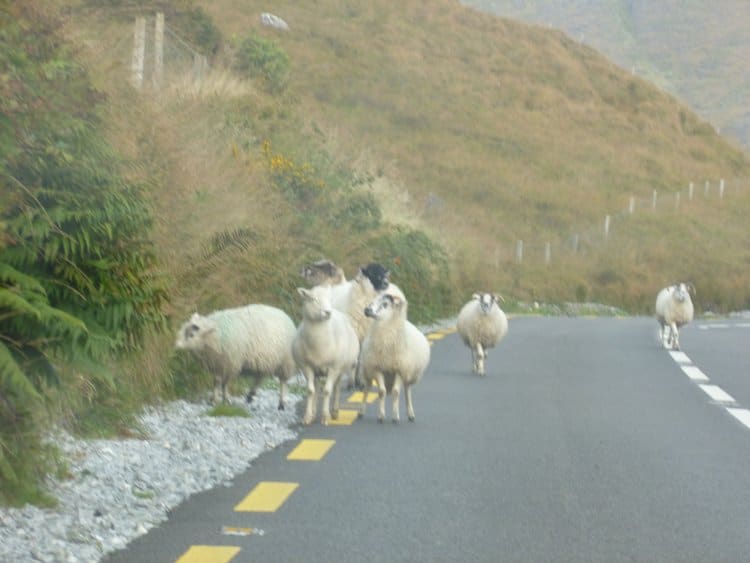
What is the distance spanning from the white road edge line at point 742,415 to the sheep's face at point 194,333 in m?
4.49

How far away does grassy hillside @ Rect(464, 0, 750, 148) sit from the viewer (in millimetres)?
155875

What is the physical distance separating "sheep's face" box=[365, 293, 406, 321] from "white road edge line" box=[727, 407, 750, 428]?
3065 millimetres

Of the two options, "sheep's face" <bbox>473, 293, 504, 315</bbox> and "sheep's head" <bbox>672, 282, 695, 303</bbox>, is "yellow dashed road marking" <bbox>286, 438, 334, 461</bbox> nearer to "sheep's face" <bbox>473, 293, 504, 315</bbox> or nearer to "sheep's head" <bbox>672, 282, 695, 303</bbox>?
"sheep's face" <bbox>473, 293, 504, 315</bbox>

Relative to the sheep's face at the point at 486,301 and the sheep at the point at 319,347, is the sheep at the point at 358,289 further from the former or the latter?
the sheep's face at the point at 486,301

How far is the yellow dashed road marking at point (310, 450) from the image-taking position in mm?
9594

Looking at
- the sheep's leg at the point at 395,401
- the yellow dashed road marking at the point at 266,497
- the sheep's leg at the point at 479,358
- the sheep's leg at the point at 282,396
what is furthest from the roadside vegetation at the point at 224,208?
the sheep's leg at the point at 479,358

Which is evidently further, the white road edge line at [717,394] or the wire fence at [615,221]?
the wire fence at [615,221]

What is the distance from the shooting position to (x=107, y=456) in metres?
8.92

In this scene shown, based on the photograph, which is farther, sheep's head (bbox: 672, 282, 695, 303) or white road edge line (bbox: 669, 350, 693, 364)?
sheep's head (bbox: 672, 282, 695, 303)

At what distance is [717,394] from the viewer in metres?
15.0

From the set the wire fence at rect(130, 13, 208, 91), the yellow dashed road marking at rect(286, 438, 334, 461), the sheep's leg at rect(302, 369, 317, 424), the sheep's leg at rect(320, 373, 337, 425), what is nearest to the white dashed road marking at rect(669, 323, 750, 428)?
the sheep's leg at rect(320, 373, 337, 425)

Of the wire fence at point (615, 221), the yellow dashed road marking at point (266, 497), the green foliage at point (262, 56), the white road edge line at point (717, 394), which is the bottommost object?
the yellow dashed road marking at point (266, 497)

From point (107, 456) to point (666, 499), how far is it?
330cm

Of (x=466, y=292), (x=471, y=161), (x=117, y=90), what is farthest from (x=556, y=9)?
(x=117, y=90)
